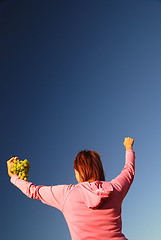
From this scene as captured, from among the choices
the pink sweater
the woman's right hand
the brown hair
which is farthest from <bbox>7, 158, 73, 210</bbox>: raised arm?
the woman's right hand

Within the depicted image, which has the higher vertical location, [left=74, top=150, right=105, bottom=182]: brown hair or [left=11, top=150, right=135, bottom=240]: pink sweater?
[left=74, top=150, right=105, bottom=182]: brown hair

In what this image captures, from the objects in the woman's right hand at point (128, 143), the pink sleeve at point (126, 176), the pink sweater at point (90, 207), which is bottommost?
the pink sweater at point (90, 207)

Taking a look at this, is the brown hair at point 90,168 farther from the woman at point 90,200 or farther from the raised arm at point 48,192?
the raised arm at point 48,192

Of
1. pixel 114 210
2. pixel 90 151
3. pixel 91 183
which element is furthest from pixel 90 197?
pixel 90 151

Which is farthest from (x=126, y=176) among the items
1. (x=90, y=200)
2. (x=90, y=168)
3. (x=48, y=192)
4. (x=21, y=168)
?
(x=21, y=168)

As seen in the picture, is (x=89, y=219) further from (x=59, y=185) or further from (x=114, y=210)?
(x=59, y=185)

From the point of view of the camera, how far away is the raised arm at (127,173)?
287 cm

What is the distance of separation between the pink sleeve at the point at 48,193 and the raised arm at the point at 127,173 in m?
0.52

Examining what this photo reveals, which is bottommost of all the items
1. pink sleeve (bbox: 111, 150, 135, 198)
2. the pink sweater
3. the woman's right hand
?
the pink sweater

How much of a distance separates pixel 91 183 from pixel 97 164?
24cm

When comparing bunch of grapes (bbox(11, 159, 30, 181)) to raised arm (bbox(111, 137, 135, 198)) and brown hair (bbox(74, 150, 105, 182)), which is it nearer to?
brown hair (bbox(74, 150, 105, 182))

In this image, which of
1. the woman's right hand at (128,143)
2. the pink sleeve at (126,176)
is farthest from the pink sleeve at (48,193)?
the woman's right hand at (128,143)

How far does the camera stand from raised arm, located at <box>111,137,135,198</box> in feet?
9.41

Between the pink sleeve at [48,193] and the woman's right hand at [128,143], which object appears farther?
the woman's right hand at [128,143]
